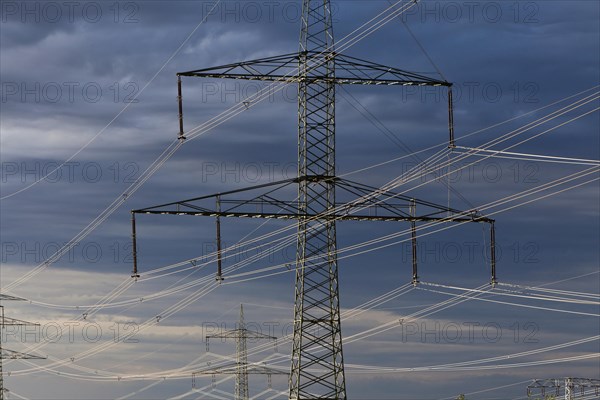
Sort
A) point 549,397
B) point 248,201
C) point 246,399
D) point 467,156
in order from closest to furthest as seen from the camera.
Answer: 1. point 467,156
2. point 248,201
3. point 549,397
4. point 246,399

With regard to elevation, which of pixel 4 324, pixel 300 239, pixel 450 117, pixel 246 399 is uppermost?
pixel 450 117

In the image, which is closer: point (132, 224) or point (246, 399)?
point (132, 224)

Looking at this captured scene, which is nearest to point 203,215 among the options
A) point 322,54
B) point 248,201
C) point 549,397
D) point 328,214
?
point 248,201

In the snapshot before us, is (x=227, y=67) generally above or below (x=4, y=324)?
above

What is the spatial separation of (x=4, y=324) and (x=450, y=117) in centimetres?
4962

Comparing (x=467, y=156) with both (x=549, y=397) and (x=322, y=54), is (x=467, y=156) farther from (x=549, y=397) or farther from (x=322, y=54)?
(x=549, y=397)

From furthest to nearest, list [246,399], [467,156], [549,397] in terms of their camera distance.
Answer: [246,399] < [549,397] < [467,156]

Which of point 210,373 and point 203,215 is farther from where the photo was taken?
point 210,373

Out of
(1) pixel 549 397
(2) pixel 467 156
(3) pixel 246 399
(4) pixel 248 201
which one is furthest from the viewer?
(3) pixel 246 399

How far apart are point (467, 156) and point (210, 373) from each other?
174ft

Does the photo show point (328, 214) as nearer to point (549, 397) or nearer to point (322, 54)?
point (322, 54)

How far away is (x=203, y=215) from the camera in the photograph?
59.8m

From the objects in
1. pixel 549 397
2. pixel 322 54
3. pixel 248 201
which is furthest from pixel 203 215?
pixel 549 397

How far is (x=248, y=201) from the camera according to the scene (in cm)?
5900
